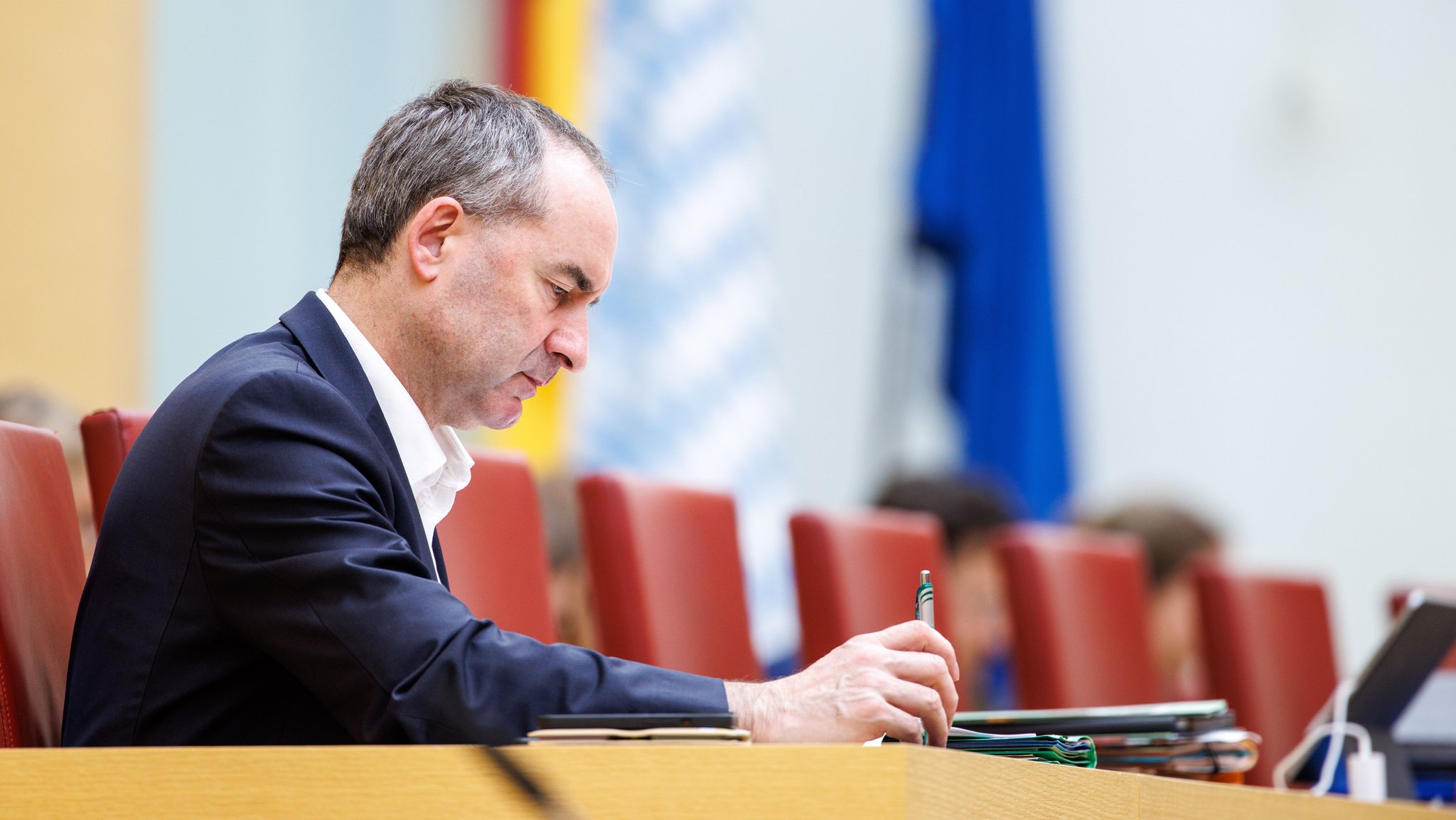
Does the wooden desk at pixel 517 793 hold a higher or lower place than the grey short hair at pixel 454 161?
lower

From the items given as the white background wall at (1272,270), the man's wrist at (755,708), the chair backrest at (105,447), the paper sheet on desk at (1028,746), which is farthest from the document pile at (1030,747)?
the white background wall at (1272,270)

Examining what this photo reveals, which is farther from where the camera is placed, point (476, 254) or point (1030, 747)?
point (476, 254)

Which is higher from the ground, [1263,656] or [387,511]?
[387,511]

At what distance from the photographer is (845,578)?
7.68 ft

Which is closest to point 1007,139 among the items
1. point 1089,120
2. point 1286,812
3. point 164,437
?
point 1089,120

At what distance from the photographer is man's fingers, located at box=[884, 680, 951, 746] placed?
108 cm

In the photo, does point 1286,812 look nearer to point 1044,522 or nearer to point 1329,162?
point 1044,522

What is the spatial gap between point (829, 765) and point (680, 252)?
12.5 ft

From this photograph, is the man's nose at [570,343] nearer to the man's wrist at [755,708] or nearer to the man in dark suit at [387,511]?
the man in dark suit at [387,511]

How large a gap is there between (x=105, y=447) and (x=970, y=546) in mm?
2110

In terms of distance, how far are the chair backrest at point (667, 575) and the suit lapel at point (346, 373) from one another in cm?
66

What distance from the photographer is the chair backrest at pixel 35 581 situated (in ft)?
4.33

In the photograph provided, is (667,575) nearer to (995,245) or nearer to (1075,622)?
(1075,622)

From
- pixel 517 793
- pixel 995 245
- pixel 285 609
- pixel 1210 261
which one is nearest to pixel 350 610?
pixel 285 609
